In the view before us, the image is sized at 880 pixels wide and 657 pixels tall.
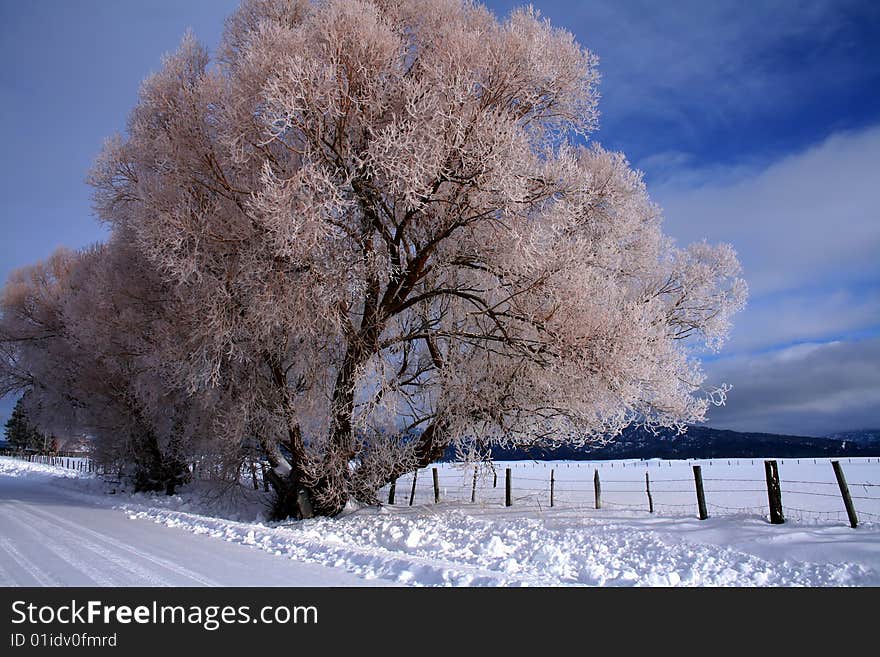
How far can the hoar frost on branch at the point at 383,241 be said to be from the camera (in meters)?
10.4

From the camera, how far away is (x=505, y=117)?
35.0 ft

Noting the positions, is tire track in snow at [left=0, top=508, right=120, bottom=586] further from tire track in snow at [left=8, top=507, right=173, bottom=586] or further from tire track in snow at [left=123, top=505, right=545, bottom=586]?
tire track in snow at [left=123, top=505, right=545, bottom=586]

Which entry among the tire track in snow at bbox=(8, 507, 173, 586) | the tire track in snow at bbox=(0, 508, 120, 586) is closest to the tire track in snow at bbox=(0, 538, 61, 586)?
the tire track in snow at bbox=(0, 508, 120, 586)

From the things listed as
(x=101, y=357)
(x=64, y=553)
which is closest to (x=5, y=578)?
(x=64, y=553)

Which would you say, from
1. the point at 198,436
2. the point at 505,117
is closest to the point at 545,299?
the point at 505,117

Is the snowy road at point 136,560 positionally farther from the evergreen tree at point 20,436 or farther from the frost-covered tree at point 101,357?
the evergreen tree at point 20,436

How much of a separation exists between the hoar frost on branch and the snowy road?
3.41m

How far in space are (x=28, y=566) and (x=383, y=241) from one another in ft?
25.9

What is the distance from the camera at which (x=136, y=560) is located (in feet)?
22.0

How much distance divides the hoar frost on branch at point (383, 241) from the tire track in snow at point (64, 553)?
11.7 ft

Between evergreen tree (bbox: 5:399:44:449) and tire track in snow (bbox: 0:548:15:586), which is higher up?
evergreen tree (bbox: 5:399:44:449)

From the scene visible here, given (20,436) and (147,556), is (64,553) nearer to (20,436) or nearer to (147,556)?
(147,556)

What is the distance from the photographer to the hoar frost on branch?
10.4m

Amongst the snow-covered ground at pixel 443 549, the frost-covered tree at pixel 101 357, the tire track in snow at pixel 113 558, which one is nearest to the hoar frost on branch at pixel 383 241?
the frost-covered tree at pixel 101 357
